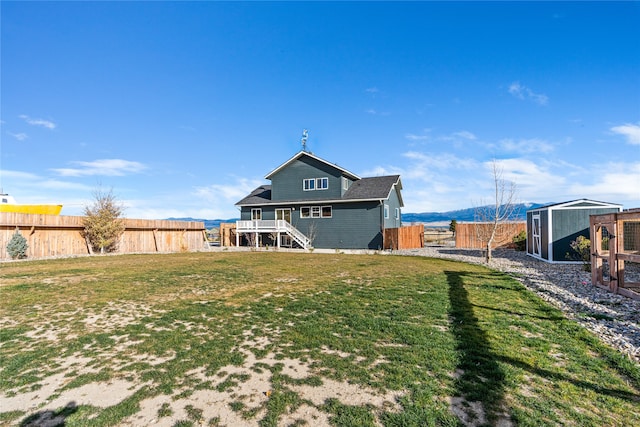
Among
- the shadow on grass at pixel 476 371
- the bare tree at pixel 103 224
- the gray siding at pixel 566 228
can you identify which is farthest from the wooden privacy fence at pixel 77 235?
the gray siding at pixel 566 228

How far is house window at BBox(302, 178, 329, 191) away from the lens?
24.0 meters

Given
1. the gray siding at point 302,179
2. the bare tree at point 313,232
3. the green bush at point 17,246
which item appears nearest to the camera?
the green bush at point 17,246

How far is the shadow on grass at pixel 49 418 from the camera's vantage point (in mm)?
2627

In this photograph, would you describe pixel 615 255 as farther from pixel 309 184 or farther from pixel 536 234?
pixel 309 184

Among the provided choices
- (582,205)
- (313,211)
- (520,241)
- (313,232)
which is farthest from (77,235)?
(520,241)

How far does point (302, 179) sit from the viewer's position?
24719 millimetres

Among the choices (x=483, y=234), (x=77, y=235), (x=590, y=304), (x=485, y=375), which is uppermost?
(x=77, y=235)

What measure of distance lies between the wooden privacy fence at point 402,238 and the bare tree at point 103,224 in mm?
18884

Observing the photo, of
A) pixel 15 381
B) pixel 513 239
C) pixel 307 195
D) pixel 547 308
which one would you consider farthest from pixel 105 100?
pixel 513 239

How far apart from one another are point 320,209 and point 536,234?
14.3 meters

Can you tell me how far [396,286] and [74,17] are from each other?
53.5ft

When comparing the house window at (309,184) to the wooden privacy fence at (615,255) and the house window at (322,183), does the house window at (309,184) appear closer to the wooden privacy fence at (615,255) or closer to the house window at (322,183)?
the house window at (322,183)

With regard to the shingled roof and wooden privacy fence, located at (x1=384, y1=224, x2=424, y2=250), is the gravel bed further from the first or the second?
the shingled roof

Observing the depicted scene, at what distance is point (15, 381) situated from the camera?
11.1ft
